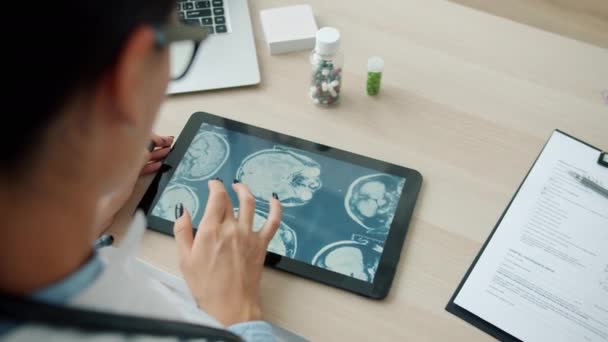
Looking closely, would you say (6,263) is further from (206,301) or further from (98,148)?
(206,301)

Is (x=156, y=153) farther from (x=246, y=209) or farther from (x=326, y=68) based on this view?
(x=326, y=68)

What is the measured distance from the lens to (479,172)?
81cm

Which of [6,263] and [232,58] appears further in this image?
[232,58]

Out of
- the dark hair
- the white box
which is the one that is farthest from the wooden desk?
the dark hair

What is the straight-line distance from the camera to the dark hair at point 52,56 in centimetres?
30

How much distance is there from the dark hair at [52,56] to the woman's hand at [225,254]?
384mm

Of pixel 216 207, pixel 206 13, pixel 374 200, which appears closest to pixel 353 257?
pixel 374 200

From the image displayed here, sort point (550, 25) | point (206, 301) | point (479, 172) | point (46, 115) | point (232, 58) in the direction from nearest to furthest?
point (46, 115) → point (206, 301) → point (479, 172) → point (232, 58) → point (550, 25)

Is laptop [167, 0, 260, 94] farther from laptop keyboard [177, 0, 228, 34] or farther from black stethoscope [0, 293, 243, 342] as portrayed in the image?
black stethoscope [0, 293, 243, 342]

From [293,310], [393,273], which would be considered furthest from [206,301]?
[393,273]

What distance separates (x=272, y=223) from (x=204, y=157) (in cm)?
17

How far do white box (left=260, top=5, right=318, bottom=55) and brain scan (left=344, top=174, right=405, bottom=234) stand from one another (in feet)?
0.97

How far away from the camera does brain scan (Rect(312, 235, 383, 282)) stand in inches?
28.2

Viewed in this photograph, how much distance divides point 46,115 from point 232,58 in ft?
2.10
